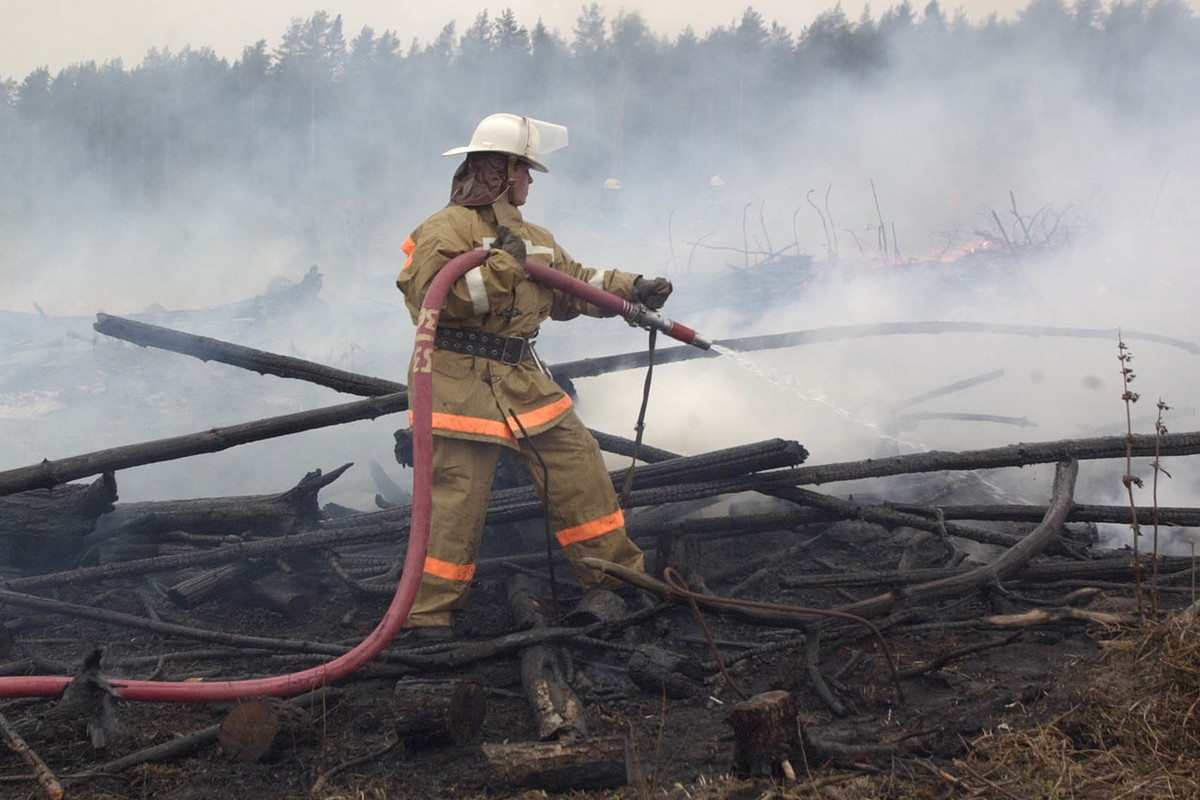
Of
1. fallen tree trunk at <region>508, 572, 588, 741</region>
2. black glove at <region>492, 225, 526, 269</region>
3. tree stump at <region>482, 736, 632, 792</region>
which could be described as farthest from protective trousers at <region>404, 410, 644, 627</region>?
tree stump at <region>482, 736, 632, 792</region>

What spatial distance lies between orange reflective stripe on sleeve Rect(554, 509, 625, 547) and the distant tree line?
641 inches

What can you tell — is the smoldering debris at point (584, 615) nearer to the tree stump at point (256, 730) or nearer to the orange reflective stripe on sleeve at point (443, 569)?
the tree stump at point (256, 730)

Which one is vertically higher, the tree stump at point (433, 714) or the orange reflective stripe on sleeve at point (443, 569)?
the orange reflective stripe on sleeve at point (443, 569)

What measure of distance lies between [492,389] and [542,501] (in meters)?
0.58

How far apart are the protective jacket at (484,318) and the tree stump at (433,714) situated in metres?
1.21

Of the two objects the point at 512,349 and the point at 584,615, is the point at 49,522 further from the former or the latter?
the point at 584,615

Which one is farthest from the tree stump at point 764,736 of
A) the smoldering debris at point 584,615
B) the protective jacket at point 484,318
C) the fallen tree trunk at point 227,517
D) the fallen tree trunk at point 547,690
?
the fallen tree trunk at point 227,517

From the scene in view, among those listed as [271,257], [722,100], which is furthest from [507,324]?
[722,100]

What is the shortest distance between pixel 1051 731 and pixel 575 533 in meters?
2.12

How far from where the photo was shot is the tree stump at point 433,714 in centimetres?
299

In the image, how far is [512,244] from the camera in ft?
12.8

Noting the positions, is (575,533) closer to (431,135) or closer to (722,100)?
(431,135)

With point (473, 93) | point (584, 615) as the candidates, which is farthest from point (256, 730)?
point (473, 93)

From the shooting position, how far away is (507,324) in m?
4.09
